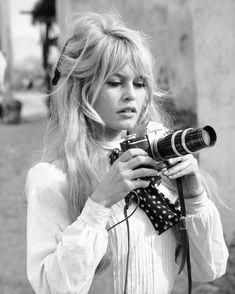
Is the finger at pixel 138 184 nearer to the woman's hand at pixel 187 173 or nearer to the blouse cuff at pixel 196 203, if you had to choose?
the woman's hand at pixel 187 173

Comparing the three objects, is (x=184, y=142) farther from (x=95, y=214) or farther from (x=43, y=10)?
(x=43, y=10)

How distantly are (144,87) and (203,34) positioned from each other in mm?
1882

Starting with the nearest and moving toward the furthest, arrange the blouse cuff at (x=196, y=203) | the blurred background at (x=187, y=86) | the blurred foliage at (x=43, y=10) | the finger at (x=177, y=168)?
1. the finger at (x=177, y=168)
2. the blouse cuff at (x=196, y=203)
3. the blurred background at (x=187, y=86)
4. the blurred foliage at (x=43, y=10)

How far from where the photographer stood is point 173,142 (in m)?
1.39

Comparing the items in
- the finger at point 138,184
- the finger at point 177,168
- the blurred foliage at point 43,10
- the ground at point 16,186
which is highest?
the finger at point 177,168

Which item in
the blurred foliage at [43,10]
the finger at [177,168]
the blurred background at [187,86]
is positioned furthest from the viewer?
the blurred foliage at [43,10]

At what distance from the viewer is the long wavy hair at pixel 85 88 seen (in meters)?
1.50

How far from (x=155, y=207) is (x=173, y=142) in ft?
0.66

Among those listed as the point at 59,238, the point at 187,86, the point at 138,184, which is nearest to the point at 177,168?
the point at 138,184

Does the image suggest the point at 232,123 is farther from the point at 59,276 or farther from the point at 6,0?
the point at 6,0

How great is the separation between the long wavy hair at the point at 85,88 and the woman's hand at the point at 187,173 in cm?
20

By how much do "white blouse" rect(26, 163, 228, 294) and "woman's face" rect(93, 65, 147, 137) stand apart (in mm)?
200

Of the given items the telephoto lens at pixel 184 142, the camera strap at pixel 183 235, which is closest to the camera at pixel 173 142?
the telephoto lens at pixel 184 142

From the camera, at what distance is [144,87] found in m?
1.58
